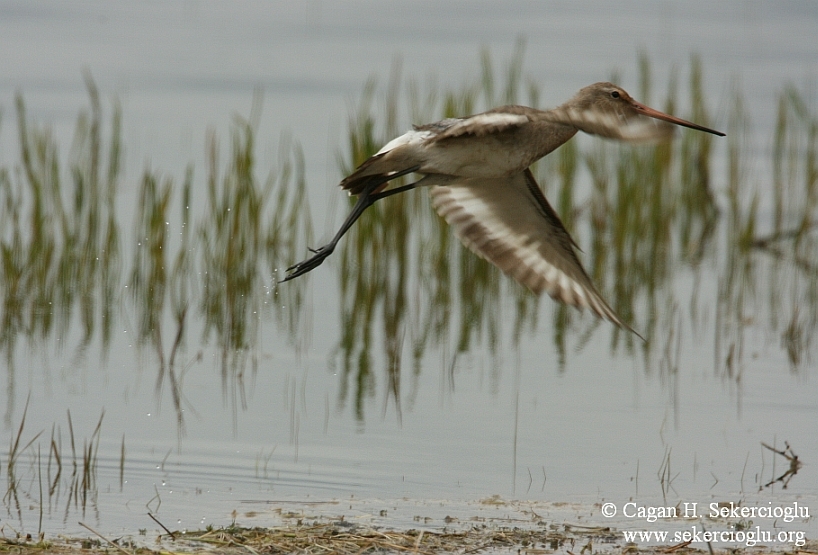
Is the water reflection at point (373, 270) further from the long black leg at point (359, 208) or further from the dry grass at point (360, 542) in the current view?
the dry grass at point (360, 542)

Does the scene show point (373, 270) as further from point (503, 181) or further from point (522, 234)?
point (503, 181)

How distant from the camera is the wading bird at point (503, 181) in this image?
5480 millimetres

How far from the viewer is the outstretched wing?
6.00 m

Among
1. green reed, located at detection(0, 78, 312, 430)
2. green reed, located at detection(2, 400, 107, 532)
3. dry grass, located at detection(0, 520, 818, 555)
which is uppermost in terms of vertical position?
green reed, located at detection(0, 78, 312, 430)

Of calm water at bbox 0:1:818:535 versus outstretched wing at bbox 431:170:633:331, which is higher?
outstretched wing at bbox 431:170:633:331

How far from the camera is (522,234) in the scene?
620cm

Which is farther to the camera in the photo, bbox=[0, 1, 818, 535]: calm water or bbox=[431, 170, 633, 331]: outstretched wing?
bbox=[431, 170, 633, 331]: outstretched wing

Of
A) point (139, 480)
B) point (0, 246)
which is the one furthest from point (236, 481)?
point (0, 246)

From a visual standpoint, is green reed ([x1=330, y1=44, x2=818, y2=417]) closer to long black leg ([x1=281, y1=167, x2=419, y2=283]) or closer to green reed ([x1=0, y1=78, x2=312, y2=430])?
green reed ([x1=0, y1=78, x2=312, y2=430])

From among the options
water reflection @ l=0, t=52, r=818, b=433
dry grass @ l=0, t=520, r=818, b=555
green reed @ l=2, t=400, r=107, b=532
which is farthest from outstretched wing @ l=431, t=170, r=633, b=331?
green reed @ l=2, t=400, r=107, b=532

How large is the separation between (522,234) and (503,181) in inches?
11.8

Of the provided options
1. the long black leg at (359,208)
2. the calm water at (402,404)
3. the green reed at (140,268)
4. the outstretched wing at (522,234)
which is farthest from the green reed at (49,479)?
the outstretched wing at (522,234)

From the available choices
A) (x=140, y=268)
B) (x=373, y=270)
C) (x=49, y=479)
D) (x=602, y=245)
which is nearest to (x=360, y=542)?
(x=49, y=479)

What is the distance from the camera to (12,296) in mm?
7027
